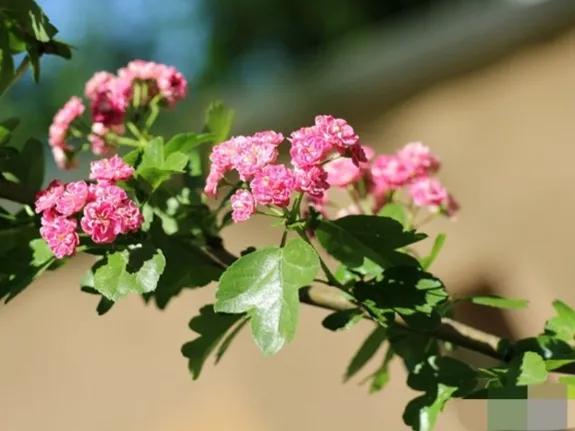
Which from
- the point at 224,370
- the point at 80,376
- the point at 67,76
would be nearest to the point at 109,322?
the point at 80,376

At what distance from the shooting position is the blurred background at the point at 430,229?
2.95 m

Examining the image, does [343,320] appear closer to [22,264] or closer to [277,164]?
[277,164]

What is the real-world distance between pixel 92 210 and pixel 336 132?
0.57 feet

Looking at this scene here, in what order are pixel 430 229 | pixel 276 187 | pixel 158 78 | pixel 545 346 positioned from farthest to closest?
pixel 430 229, pixel 158 78, pixel 545 346, pixel 276 187

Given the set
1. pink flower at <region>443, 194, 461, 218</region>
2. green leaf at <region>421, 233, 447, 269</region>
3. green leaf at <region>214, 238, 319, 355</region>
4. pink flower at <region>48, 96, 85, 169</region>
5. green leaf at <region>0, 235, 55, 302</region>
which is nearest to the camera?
green leaf at <region>214, 238, 319, 355</region>

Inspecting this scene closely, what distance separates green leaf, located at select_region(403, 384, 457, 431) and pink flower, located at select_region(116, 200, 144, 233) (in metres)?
0.24

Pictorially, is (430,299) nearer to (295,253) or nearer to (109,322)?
(295,253)

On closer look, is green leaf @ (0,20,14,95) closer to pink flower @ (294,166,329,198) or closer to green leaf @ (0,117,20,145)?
green leaf @ (0,117,20,145)

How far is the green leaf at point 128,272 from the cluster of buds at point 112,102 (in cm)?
29

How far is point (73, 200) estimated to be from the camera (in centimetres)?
73

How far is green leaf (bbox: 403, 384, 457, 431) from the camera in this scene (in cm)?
76

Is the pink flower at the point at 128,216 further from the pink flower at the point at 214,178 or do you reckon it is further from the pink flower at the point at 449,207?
the pink flower at the point at 449,207

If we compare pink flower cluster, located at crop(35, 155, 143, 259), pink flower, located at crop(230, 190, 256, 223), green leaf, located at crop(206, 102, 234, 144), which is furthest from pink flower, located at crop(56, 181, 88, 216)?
green leaf, located at crop(206, 102, 234, 144)

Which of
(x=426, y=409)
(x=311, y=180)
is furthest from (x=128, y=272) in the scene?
(x=426, y=409)
